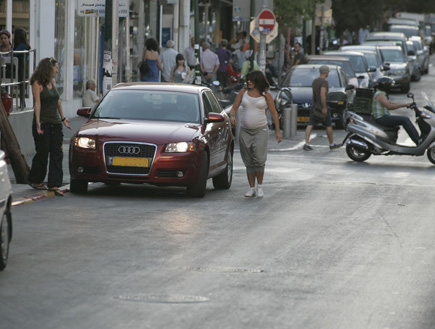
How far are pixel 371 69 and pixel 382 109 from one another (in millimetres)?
17174

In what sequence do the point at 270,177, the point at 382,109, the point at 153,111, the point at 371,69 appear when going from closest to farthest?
the point at 153,111, the point at 270,177, the point at 382,109, the point at 371,69

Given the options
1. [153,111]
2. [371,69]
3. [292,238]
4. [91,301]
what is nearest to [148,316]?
[91,301]

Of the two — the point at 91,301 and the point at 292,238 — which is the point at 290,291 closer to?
the point at 91,301

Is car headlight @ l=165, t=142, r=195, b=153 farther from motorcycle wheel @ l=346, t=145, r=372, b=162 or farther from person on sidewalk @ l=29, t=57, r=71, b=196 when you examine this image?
motorcycle wheel @ l=346, t=145, r=372, b=162

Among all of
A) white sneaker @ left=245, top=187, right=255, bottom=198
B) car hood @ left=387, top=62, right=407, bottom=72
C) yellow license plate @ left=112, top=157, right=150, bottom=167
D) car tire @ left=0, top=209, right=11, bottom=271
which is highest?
car tire @ left=0, top=209, right=11, bottom=271

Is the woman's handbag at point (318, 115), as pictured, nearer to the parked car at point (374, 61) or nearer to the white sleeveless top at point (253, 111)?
the white sleeveless top at point (253, 111)

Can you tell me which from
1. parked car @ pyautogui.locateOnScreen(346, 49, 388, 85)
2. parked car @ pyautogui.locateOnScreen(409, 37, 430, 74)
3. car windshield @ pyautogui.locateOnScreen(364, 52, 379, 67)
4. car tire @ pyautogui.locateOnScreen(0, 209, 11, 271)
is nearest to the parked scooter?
car tire @ pyautogui.locateOnScreen(0, 209, 11, 271)

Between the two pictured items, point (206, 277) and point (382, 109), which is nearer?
point (206, 277)

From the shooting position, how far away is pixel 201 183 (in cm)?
1532

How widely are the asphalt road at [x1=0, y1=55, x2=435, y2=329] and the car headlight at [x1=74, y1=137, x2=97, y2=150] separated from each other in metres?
0.63

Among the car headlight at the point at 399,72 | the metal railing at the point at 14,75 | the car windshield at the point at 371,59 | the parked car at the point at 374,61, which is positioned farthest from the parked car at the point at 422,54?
the metal railing at the point at 14,75

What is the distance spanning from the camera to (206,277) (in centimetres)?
925

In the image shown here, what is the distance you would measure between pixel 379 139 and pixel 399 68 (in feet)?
86.5

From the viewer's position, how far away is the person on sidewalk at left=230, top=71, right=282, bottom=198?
Result: 16.0m
